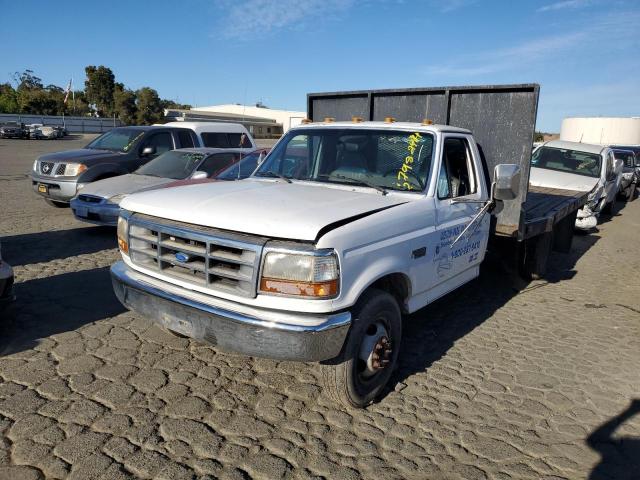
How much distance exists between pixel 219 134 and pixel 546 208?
23.9ft

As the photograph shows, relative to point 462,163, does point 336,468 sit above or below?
below

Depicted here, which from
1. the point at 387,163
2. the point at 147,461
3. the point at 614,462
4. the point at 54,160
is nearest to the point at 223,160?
the point at 54,160

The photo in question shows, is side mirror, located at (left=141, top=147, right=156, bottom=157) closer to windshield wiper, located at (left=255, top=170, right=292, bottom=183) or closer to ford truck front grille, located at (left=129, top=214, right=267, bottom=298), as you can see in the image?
windshield wiper, located at (left=255, top=170, right=292, bottom=183)

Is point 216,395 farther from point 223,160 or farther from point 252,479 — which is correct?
point 223,160

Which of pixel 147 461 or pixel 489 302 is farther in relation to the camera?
pixel 489 302

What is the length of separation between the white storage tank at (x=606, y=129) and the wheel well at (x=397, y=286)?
60.5 m

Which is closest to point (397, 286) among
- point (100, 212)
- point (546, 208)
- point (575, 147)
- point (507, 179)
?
point (507, 179)

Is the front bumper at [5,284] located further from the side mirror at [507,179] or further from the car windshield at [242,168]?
the side mirror at [507,179]

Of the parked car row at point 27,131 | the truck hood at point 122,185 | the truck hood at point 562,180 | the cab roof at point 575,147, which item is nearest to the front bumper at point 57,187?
the truck hood at point 122,185

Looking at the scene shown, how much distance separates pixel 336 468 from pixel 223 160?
695 centimetres

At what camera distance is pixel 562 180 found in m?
10.5

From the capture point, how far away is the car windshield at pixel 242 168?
7457 mm

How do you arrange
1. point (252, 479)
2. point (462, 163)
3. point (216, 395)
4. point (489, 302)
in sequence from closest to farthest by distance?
point (252, 479)
point (216, 395)
point (462, 163)
point (489, 302)

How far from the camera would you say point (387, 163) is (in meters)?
4.24
